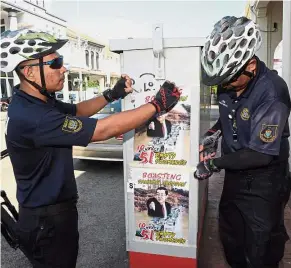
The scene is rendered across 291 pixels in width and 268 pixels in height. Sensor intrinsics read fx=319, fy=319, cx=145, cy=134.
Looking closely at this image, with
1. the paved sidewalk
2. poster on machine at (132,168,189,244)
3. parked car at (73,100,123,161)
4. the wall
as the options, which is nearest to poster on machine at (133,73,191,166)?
poster on machine at (132,168,189,244)

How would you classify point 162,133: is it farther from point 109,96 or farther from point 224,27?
point 224,27

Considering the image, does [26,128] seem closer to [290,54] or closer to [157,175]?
[157,175]

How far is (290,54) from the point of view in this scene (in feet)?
17.6

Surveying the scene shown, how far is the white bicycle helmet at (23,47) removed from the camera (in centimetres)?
205

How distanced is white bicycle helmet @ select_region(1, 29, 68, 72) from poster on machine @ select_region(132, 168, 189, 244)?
112 centimetres

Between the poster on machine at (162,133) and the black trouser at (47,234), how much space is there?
0.71 m

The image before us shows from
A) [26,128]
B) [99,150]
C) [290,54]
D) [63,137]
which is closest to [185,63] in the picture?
[63,137]

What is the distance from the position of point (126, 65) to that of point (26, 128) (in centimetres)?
89

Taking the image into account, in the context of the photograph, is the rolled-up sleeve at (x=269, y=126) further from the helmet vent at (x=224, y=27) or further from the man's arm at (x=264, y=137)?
the helmet vent at (x=224, y=27)

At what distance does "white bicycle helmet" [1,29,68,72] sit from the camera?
6.72ft

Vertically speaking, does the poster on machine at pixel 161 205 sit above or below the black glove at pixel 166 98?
below

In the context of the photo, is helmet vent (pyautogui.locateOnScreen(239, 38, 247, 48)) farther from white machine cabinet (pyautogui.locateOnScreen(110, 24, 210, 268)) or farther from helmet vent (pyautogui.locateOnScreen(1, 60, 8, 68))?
helmet vent (pyautogui.locateOnScreen(1, 60, 8, 68))

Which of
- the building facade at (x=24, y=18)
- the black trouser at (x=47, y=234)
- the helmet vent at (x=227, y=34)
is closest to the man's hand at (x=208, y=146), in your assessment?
the helmet vent at (x=227, y=34)

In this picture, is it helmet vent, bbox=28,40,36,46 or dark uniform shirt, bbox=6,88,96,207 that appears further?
helmet vent, bbox=28,40,36,46
